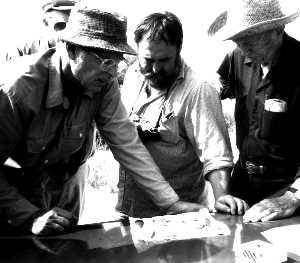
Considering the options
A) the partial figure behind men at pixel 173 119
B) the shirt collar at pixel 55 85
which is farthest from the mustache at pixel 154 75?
the shirt collar at pixel 55 85

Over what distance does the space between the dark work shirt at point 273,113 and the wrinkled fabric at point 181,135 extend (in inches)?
6.0

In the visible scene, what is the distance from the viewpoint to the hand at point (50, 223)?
6.13 ft

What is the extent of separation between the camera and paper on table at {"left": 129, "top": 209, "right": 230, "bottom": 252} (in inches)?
72.6

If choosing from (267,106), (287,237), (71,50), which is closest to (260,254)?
(287,237)

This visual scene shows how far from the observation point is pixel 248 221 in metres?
2.10

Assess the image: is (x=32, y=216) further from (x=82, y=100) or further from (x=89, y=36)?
(x=89, y=36)

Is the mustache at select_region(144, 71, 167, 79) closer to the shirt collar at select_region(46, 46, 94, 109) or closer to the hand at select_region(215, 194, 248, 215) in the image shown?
the shirt collar at select_region(46, 46, 94, 109)

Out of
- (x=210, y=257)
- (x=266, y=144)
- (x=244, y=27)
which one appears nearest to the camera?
(x=210, y=257)

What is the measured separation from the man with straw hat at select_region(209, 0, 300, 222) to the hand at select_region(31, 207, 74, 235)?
0.85 meters

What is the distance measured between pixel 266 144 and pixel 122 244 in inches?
40.4

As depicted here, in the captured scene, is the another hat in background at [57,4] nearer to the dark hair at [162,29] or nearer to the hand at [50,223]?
the dark hair at [162,29]

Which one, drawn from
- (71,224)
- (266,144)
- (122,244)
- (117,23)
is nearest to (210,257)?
(122,244)

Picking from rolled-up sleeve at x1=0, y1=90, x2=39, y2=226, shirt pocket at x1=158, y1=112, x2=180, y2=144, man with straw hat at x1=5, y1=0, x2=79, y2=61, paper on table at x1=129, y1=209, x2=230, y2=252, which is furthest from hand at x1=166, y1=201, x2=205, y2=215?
man with straw hat at x1=5, y1=0, x2=79, y2=61

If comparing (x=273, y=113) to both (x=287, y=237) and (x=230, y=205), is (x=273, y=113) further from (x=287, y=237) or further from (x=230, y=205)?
(x=287, y=237)
